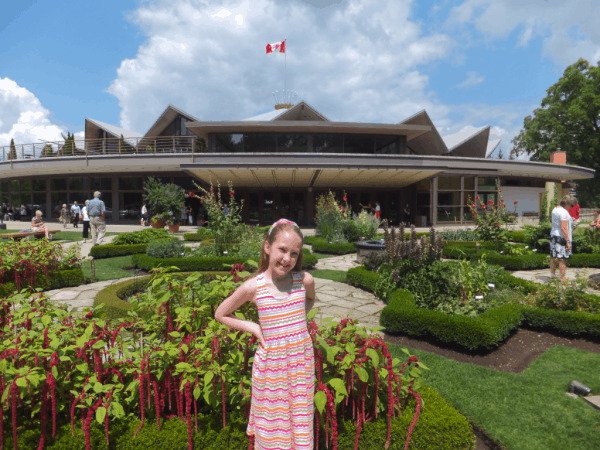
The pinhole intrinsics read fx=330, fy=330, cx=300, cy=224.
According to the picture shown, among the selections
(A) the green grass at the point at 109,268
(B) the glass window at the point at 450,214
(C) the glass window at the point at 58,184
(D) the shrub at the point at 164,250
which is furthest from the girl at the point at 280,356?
(C) the glass window at the point at 58,184

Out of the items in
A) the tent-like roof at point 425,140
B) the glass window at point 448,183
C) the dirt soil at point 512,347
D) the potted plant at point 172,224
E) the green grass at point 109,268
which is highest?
the tent-like roof at point 425,140

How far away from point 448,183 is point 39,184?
3153 centimetres

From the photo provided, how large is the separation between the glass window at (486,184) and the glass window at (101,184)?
86.6 ft

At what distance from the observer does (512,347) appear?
420cm

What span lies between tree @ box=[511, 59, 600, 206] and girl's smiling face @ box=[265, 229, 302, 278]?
42.5 metres

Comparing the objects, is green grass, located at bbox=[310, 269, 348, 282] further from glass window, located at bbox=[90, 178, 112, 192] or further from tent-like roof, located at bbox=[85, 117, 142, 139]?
tent-like roof, located at bbox=[85, 117, 142, 139]

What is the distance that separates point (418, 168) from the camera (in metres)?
17.4

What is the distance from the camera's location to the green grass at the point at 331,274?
761 cm

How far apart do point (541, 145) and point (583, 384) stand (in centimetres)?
4525

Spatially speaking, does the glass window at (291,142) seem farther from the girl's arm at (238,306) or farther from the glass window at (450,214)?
the girl's arm at (238,306)

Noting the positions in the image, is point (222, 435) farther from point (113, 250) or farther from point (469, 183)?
point (469, 183)

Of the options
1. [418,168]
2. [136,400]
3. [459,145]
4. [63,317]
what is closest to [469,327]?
[136,400]

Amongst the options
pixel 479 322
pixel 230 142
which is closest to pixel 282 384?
pixel 479 322

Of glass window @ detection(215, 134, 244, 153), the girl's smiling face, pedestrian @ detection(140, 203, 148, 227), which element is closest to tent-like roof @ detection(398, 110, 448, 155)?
glass window @ detection(215, 134, 244, 153)
